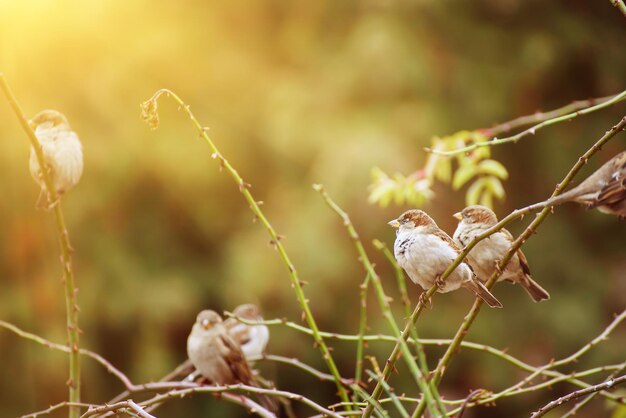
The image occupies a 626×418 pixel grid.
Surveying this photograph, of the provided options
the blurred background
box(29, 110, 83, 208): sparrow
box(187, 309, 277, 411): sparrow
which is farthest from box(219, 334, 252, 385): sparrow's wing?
the blurred background

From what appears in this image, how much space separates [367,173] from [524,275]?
2872mm

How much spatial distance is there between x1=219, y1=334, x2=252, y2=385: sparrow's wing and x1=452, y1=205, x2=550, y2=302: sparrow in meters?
1.06

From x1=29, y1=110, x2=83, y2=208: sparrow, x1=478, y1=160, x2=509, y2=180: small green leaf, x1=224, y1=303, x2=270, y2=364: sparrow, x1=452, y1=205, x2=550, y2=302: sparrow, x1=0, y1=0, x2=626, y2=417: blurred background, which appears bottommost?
x1=452, y1=205, x2=550, y2=302: sparrow

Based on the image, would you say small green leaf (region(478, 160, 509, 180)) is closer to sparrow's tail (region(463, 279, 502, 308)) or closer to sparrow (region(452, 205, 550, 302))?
sparrow (region(452, 205, 550, 302))

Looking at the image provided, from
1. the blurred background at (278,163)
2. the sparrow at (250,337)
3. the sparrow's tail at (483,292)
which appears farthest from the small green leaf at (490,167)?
the blurred background at (278,163)

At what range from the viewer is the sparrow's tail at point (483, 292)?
0.92 metres

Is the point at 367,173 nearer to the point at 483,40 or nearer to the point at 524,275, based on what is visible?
the point at 483,40

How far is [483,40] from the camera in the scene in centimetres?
491

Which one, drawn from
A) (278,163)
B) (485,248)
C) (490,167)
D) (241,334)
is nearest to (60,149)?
(490,167)

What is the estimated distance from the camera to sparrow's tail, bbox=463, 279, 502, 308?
922 millimetres

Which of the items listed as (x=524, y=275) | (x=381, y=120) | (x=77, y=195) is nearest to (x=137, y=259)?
(x=77, y=195)

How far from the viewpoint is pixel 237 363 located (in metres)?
2.20

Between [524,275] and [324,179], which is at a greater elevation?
[324,179]

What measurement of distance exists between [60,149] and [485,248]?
3.52 ft
